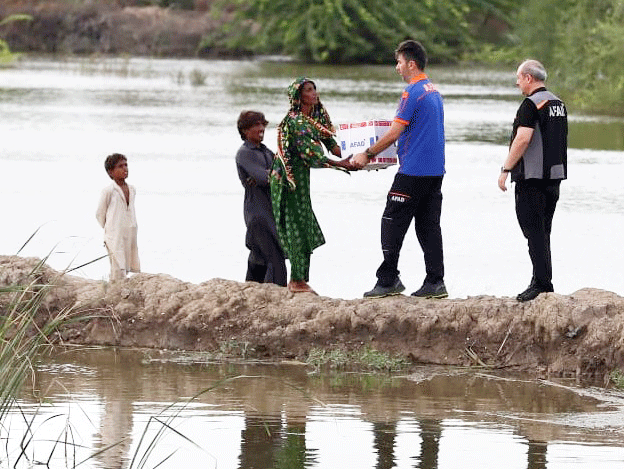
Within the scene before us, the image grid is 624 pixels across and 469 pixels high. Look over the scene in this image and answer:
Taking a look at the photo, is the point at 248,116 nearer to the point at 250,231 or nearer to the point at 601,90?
the point at 250,231

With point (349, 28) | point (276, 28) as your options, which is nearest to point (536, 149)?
point (349, 28)

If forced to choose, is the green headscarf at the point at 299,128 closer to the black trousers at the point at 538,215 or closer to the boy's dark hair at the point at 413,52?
the boy's dark hair at the point at 413,52

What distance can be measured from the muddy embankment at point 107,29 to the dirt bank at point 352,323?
55.7 meters

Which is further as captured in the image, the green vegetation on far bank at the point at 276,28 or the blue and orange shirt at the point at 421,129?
the green vegetation on far bank at the point at 276,28

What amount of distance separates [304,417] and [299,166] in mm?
2008

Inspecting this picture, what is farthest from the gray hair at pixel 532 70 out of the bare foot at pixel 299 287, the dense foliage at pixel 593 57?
the dense foliage at pixel 593 57

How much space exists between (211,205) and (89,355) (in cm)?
871

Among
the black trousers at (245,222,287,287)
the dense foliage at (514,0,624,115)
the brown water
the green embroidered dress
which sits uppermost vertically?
the dense foliage at (514,0,624,115)

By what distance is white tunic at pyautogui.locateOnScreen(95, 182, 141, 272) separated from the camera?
422 inches

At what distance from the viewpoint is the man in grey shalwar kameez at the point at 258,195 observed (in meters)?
10.0

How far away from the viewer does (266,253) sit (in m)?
10.2

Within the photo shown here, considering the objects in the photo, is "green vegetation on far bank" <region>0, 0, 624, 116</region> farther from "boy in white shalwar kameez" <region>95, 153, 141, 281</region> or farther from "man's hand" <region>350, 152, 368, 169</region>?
"man's hand" <region>350, 152, 368, 169</region>

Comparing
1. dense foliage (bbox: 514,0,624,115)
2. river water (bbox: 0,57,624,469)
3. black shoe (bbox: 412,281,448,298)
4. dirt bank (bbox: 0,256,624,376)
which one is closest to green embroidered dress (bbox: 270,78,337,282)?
dirt bank (bbox: 0,256,624,376)

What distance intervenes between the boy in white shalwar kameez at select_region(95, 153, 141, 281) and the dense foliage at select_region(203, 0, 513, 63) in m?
51.6
